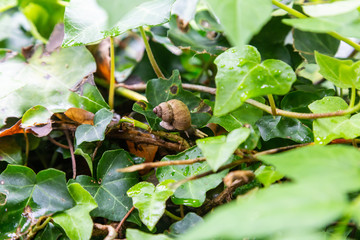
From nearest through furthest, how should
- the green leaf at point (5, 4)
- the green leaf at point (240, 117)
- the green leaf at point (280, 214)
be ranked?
the green leaf at point (280, 214)
the green leaf at point (240, 117)
the green leaf at point (5, 4)

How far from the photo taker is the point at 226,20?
341mm

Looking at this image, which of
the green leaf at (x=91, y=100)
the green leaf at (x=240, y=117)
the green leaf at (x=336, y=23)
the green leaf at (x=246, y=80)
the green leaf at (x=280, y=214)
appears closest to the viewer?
the green leaf at (x=280, y=214)

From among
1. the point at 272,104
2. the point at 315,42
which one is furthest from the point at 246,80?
the point at 315,42

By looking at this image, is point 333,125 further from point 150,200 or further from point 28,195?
point 28,195

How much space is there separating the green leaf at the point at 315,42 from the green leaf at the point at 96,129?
47 cm

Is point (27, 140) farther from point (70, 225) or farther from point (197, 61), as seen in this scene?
point (197, 61)

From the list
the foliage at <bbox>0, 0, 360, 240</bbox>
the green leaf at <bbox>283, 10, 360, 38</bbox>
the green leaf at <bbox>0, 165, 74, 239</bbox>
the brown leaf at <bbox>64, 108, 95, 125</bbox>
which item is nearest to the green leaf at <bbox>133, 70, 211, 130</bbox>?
the foliage at <bbox>0, 0, 360, 240</bbox>

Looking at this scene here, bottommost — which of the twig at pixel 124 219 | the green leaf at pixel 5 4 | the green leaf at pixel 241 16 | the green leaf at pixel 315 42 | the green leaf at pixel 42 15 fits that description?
the twig at pixel 124 219

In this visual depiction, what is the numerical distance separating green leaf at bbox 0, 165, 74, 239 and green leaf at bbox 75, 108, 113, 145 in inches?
3.0

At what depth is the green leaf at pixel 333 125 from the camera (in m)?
0.49

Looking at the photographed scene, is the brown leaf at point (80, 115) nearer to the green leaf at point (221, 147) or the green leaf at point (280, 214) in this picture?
the green leaf at point (221, 147)

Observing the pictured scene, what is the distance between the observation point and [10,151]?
2.28 feet

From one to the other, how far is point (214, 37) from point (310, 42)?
0.24 meters

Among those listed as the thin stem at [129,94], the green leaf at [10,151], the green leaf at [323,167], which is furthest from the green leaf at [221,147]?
the green leaf at [10,151]
